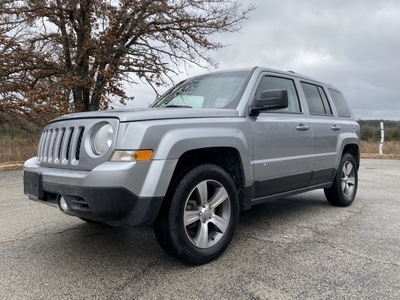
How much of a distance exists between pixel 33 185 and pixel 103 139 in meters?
0.86

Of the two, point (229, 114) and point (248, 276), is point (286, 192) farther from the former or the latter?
point (248, 276)

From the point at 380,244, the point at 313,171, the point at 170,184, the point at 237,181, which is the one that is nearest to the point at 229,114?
the point at 237,181

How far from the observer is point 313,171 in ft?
13.9

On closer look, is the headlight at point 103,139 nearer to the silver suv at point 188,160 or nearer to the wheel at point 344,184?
the silver suv at point 188,160

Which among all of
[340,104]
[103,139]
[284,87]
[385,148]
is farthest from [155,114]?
[385,148]

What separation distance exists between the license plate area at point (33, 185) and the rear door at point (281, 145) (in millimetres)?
1943

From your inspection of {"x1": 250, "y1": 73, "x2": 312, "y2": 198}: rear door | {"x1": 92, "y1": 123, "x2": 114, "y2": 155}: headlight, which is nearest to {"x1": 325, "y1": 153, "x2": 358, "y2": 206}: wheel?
{"x1": 250, "y1": 73, "x2": 312, "y2": 198}: rear door

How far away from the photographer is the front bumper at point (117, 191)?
2.40 metres

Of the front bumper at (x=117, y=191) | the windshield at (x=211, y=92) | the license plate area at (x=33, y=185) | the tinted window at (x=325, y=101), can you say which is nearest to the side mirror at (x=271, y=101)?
the windshield at (x=211, y=92)

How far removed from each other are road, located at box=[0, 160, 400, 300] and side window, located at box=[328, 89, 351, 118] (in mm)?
1610

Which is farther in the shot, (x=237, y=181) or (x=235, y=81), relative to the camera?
(x=235, y=81)

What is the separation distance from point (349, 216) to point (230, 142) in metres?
2.34

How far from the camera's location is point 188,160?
295cm

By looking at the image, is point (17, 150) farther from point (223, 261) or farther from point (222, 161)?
point (223, 261)
